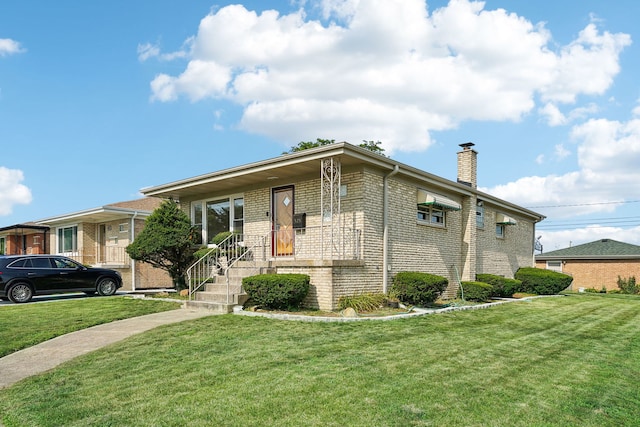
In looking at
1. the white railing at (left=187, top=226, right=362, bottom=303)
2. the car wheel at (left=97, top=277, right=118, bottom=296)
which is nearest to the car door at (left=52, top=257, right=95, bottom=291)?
the car wheel at (left=97, top=277, right=118, bottom=296)

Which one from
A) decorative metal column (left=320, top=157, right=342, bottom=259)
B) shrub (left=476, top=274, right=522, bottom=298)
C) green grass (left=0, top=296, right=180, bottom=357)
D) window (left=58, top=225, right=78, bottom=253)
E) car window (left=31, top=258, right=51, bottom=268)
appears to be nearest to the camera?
green grass (left=0, top=296, right=180, bottom=357)

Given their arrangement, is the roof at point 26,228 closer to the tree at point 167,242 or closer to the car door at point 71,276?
the car door at point 71,276

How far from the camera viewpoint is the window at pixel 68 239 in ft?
83.4

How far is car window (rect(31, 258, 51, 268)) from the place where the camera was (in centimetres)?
1538

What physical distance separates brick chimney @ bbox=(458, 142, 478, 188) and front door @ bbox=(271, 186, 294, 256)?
25.9 feet

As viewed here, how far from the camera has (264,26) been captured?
12438mm

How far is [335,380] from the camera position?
18.6 feet

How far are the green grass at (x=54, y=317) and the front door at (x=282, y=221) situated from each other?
337 cm

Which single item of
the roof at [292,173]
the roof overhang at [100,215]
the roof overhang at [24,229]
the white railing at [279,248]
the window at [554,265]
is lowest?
the window at [554,265]

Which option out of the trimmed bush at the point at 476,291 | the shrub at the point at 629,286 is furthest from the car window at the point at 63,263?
the shrub at the point at 629,286

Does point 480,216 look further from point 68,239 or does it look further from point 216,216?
point 68,239

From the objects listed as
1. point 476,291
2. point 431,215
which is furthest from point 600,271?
point 431,215

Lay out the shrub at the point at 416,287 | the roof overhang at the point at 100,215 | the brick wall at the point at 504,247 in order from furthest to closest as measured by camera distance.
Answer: the roof overhang at the point at 100,215 < the brick wall at the point at 504,247 < the shrub at the point at 416,287

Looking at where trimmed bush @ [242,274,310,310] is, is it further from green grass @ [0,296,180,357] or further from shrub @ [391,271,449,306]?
shrub @ [391,271,449,306]
